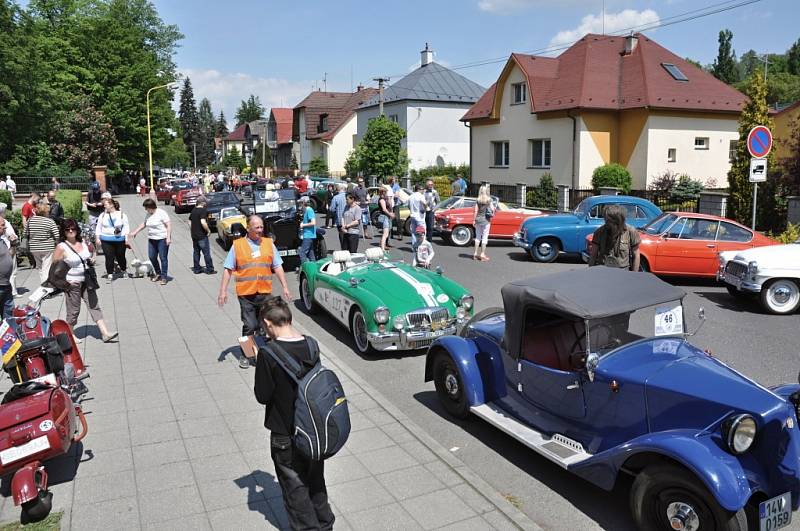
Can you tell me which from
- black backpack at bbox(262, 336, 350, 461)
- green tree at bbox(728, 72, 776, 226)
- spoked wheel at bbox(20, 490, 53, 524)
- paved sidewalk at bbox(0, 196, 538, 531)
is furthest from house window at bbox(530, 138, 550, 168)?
spoked wheel at bbox(20, 490, 53, 524)

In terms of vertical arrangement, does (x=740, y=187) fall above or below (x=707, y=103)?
below

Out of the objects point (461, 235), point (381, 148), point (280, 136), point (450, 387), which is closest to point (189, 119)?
point (280, 136)

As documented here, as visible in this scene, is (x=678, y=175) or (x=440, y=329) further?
(x=678, y=175)

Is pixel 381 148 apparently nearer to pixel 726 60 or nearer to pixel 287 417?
pixel 287 417

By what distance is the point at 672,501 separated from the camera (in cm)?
409

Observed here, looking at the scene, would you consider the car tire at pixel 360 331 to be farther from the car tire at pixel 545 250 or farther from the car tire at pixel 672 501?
the car tire at pixel 545 250

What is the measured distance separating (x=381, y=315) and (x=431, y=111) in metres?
40.7

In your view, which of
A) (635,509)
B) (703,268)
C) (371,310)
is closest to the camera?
(635,509)

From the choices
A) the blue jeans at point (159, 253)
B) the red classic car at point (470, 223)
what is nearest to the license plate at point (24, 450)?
the blue jeans at point (159, 253)

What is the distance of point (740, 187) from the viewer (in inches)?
764

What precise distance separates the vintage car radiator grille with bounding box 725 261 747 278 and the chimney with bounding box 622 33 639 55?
23.3m

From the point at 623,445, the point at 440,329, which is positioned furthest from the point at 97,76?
the point at 623,445

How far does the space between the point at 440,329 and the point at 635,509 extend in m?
4.22

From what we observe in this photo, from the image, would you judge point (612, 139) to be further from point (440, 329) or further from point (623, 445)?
point (623, 445)
